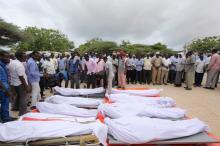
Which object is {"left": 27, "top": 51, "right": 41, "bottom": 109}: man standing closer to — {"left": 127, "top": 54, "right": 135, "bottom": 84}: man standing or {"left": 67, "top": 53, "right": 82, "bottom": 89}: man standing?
{"left": 67, "top": 53, "right": 82, "bottom": 89}: man standing

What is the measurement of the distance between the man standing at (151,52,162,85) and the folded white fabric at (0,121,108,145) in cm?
1019

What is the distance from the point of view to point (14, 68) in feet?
21.2

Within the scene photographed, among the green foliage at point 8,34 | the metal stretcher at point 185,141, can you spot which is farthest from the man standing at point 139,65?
the metal stretcher at point 185,141

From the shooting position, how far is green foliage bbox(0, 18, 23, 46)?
52.0 ft

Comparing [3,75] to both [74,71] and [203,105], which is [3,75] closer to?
[74,71]

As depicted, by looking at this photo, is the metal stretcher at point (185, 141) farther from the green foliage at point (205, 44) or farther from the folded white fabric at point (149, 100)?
the green foliage at point (205, 44)

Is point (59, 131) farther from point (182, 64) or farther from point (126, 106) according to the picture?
point (182, 64)

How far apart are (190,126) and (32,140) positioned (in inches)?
90.5

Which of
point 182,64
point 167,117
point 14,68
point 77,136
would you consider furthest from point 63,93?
point 182,64

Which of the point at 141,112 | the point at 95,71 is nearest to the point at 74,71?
the point at 95,71

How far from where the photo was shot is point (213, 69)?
12500mm

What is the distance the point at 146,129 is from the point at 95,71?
8.03m

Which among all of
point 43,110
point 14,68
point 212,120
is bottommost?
point 212,120

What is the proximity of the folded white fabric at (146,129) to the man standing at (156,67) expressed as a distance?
9.62m
